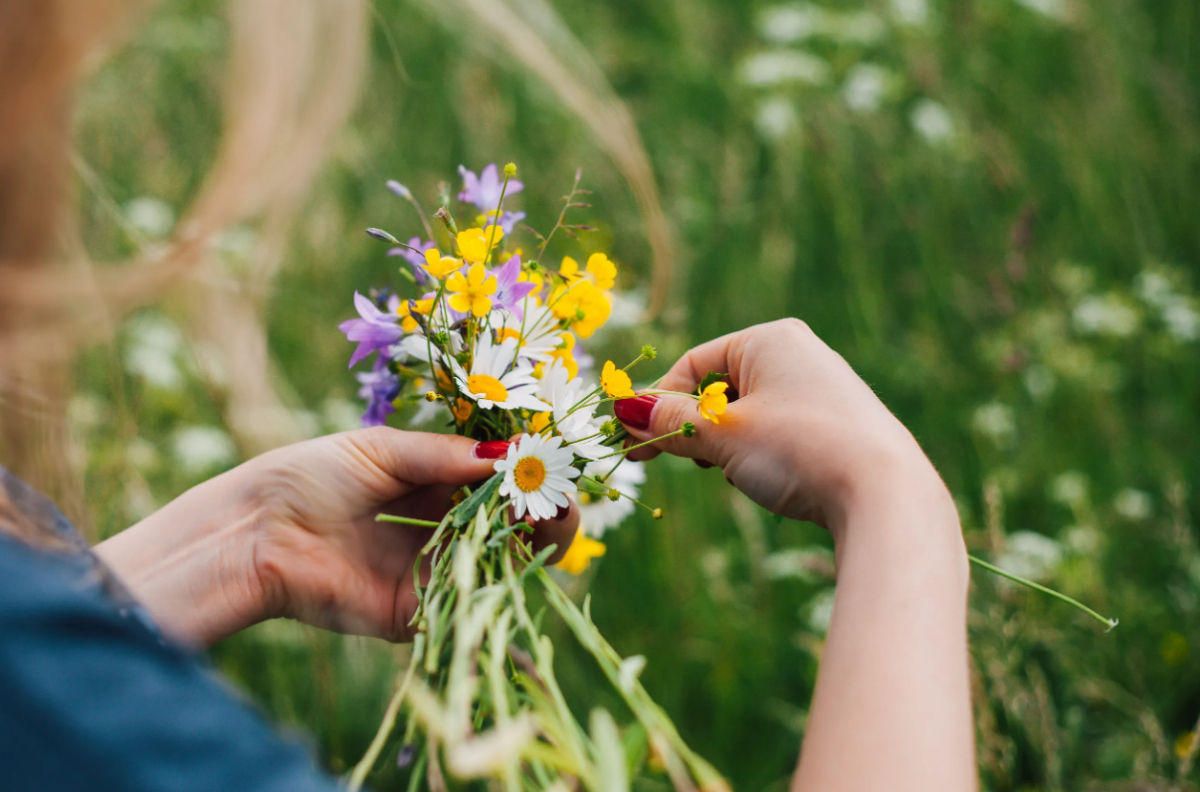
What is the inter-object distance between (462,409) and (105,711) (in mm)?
430

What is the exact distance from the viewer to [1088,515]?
1761 millimetres

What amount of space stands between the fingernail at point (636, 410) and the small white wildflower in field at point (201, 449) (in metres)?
1.20

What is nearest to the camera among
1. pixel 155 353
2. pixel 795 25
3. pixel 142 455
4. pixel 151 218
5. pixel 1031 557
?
pixel 1031 557

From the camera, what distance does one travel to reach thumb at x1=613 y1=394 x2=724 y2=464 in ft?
2.59

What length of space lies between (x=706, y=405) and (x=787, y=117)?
5.65ft

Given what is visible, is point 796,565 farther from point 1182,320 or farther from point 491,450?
point 1182,320

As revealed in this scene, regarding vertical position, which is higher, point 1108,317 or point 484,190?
point 484,190

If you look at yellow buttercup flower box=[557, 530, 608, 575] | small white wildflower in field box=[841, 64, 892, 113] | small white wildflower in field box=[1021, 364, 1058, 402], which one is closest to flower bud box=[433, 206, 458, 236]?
yellow buttercup flower box=[557, 530, 608, 575]

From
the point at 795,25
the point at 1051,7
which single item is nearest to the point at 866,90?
the point at 795,25

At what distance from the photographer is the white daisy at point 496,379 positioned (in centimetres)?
72

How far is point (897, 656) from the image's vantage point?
0.59m

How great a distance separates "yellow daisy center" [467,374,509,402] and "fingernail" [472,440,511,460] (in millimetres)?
60

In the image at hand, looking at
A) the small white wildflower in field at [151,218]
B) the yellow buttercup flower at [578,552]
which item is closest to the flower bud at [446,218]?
the yellow buttercup flower at [578,552]

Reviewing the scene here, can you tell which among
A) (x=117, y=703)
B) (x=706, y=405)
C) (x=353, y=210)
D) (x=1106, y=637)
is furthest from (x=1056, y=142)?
(x=117, y=703)
